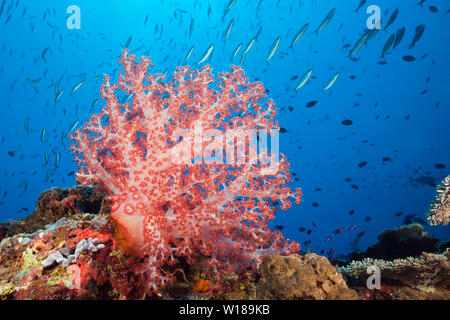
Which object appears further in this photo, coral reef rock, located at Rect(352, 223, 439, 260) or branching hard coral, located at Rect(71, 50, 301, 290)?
coral reef rock, located at Rect(352, 223, 439, 260)

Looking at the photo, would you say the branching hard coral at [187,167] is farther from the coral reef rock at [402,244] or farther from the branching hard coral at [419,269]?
the coral reef rock at [402,244]

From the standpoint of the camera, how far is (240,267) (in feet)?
12.7

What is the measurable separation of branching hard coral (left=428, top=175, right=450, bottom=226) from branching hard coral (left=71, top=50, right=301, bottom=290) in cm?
295

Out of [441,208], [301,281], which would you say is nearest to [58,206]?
[301,281]

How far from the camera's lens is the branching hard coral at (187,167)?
3.50 m

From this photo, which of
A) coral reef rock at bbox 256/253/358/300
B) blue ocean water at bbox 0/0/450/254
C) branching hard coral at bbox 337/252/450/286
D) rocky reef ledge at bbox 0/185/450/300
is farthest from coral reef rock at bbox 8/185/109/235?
blue ocean water at bbox 0/0/450/254

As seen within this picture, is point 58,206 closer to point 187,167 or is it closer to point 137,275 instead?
point 137,275

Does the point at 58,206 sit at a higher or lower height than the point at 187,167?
lower

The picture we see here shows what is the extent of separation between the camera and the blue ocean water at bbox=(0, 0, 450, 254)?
188 feet

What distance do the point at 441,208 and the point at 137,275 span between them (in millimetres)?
5745

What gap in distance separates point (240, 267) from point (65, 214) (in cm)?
377

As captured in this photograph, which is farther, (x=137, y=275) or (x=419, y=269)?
(x=419, y=269)

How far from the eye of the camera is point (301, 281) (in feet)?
9.50

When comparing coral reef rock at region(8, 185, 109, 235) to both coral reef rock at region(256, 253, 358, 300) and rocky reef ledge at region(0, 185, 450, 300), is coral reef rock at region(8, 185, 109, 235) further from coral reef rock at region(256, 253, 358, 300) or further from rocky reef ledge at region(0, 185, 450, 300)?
coral reef rock at region(256, 253, 358, 300)
